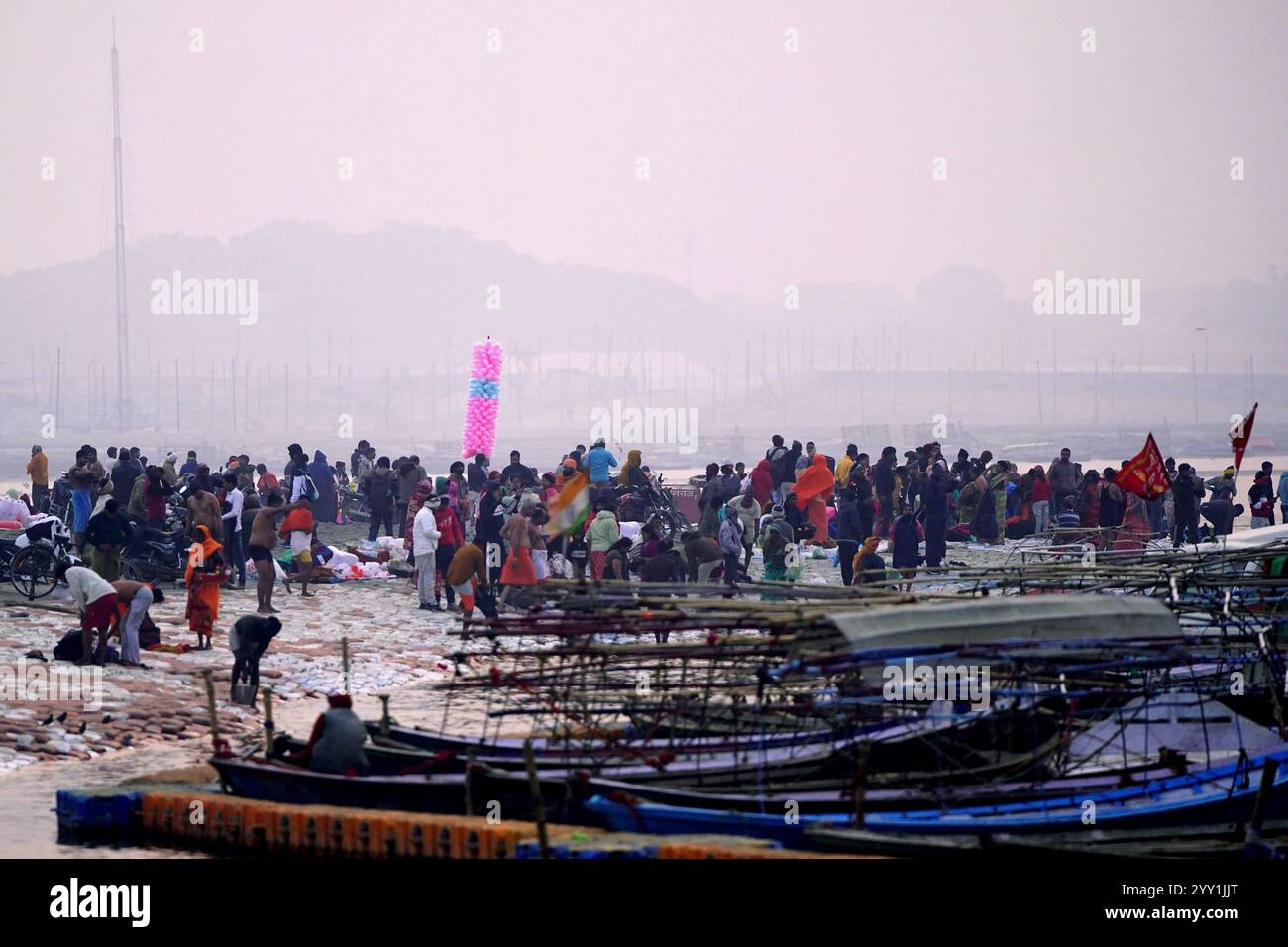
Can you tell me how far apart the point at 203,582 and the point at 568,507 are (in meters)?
5.23

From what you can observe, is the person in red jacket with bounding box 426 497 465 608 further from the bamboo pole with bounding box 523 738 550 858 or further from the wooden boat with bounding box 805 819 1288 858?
the wooden boat with bounding box 805 819 1288 858

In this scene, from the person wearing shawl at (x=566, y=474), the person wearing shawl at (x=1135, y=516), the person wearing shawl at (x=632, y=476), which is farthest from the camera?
the person wearing shawl at (x=632, y=476)

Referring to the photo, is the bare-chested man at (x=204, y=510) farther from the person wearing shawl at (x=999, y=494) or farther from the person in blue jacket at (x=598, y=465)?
the person wearing shawl at (x=999, y=494)

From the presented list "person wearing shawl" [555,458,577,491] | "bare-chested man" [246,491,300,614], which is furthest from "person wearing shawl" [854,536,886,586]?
"bare-chested man" [246,491,300,614]

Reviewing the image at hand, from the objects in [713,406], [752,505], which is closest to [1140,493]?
[752,505]

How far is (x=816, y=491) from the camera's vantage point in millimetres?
26266

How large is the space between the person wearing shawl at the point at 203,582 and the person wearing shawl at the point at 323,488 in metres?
10.2

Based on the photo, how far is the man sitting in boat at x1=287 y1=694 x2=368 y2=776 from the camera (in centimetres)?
1212

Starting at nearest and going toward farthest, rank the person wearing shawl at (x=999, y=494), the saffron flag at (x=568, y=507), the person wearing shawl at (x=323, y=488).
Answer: the saffron flag at (x=568, y=507) → the person wearing shawl at (x=999, y=494) → the person wearing shawl at (x=323, y=488)

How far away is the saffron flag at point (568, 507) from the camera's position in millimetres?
21625

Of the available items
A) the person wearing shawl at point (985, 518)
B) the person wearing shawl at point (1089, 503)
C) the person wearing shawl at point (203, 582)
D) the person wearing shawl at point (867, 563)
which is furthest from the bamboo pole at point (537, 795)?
the person wearing shawl at point (985, 518)

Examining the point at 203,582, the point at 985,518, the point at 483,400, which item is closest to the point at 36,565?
the point at 203,582

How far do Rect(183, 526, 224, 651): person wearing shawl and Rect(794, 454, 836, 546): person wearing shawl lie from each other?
34.4 feet
